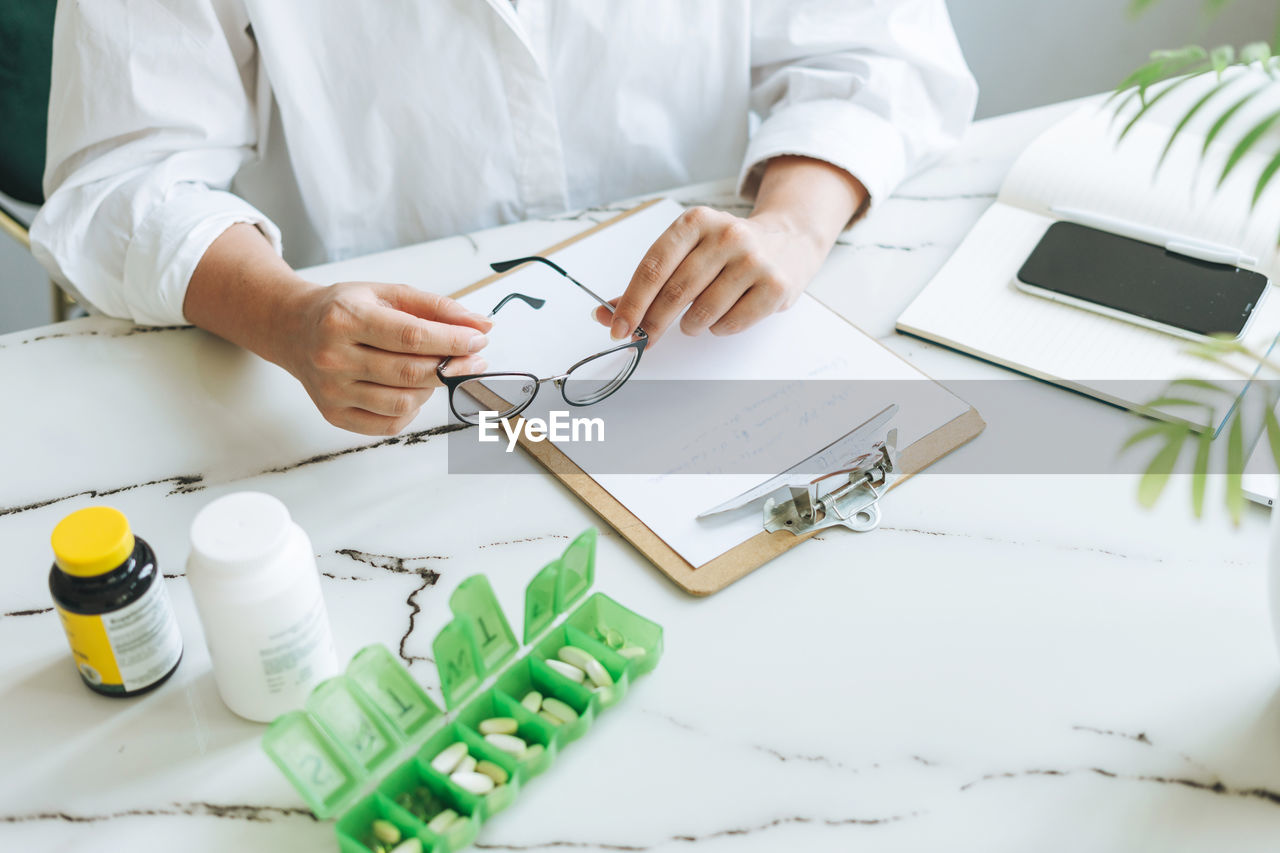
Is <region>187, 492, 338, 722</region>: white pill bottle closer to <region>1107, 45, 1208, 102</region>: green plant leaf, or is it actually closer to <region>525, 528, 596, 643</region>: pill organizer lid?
<region>525, 528, 596, 643</region>: pill organizer lid

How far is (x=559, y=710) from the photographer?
0.58 meters

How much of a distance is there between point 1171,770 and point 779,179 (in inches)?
25.1

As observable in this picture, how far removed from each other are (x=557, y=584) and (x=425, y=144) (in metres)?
0.62

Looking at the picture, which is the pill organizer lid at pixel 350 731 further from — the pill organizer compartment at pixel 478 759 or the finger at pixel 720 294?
the finger at pixel 720 294

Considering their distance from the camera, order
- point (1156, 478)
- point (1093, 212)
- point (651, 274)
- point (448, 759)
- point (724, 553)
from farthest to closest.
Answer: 1. point (1093, 212)
2. point (651, 274)
3. point (724, 553)
4. point (448, 759)
5. point (1156, 478)

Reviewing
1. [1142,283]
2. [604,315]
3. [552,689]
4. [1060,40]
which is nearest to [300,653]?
[552,689]

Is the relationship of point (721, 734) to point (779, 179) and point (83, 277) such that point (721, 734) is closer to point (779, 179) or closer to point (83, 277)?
point (779, 179)

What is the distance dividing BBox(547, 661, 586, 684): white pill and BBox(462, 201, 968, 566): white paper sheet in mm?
129

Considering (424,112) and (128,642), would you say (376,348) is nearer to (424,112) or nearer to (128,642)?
(128,642)

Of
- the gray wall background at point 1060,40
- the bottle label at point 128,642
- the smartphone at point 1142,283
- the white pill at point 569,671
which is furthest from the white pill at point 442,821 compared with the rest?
the gray wall background at point 1060,40

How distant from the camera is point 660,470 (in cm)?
74

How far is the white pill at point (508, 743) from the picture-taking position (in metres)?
0.56

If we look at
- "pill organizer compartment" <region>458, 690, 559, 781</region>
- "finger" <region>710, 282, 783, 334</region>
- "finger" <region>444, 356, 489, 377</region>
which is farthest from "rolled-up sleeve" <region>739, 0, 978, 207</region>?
"pill organizer compartment" <region>458, 690, 559, 781</region>

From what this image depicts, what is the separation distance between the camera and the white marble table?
560 millimetres
